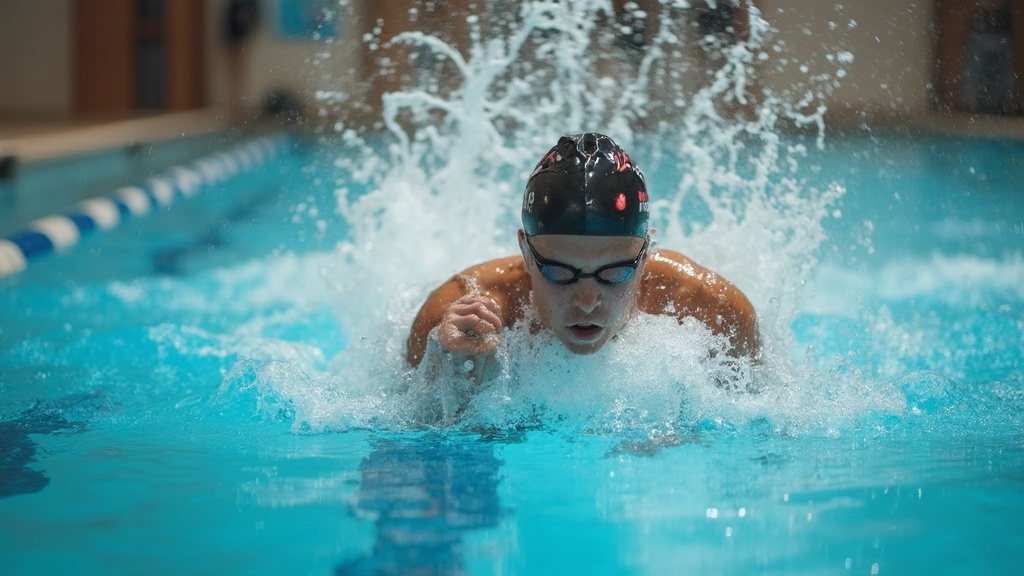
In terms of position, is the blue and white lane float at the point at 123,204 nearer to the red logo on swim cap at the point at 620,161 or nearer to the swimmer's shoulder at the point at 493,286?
the swimmer's shoulder at the point at 493,286

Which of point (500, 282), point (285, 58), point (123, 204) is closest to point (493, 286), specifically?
point (500, 282)

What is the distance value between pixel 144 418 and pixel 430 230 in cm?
155

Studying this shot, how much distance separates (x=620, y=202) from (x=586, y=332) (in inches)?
11.5

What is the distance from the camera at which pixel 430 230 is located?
3986 millimetres

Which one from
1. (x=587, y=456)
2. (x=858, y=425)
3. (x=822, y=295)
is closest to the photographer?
(x=587, y=456)

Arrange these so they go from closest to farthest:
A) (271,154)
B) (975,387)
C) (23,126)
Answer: (975,387)
(271,154)
(23,126)

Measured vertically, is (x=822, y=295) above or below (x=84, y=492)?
below

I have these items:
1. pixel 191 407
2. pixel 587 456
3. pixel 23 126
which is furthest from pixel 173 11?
pixel 587 456

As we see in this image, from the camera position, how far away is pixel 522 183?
5105 mm

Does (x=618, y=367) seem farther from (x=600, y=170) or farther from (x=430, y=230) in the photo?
(x=430, y=230)

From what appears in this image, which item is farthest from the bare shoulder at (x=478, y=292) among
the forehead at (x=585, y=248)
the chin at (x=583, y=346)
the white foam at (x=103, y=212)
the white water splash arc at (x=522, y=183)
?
the white foam at (x=103, y=212)

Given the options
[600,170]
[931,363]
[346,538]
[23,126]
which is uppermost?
[600,170]

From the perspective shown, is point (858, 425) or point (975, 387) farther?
point (975, 387)

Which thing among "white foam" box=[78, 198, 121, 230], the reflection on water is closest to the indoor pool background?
the reflection on water
